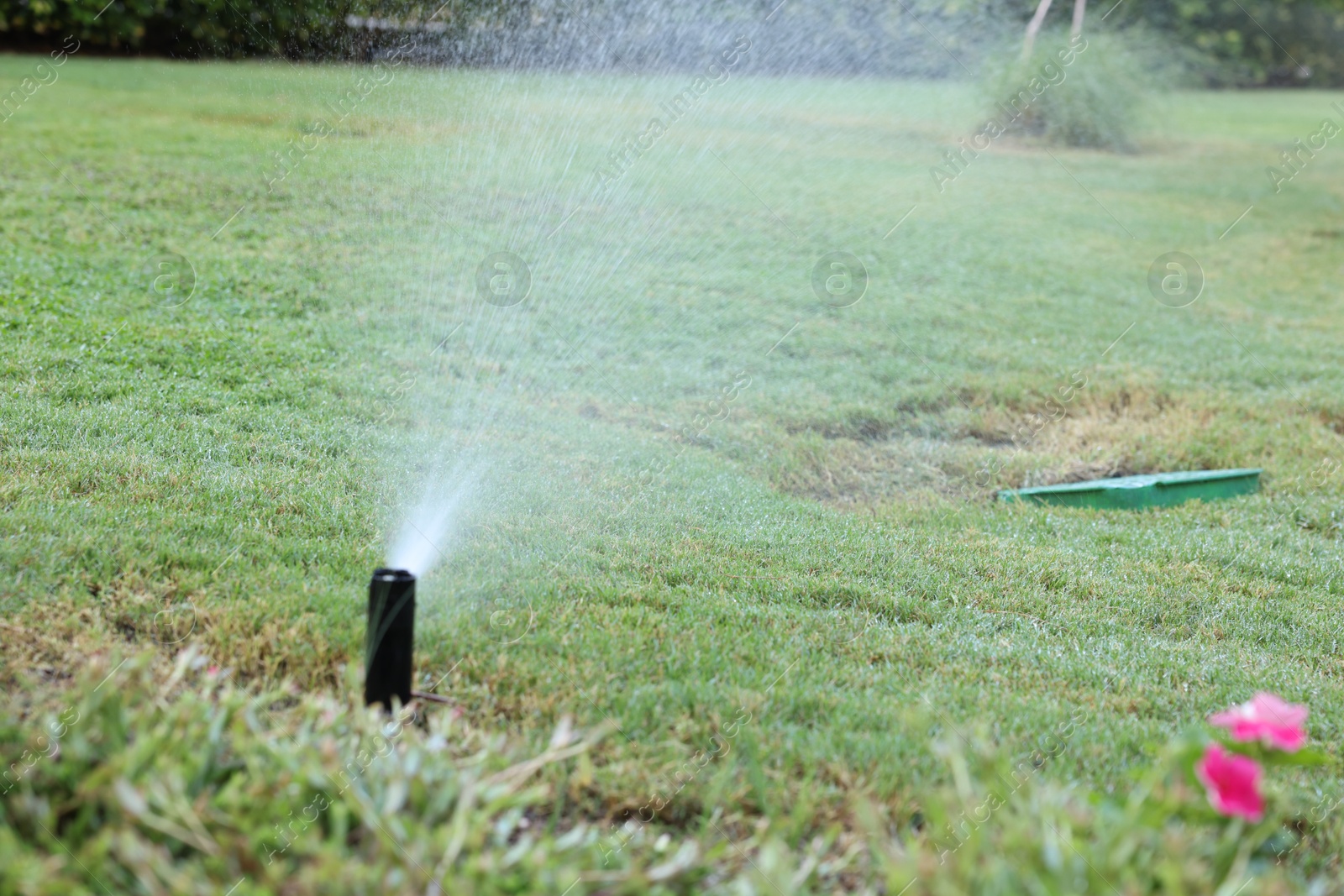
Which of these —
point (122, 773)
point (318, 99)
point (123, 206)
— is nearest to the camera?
point (122, 773)

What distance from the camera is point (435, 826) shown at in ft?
7.29

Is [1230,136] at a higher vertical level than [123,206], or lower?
lower

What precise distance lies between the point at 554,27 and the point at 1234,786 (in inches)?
332

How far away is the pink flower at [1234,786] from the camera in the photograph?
6.45 feet

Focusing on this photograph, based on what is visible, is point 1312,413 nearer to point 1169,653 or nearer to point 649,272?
A: point 1169,653

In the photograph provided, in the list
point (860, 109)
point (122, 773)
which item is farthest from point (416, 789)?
point (860, 109)

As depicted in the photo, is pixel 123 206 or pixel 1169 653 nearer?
pixel 1169 653

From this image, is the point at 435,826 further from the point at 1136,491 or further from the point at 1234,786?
the point at 1136,491

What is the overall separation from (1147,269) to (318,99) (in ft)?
23.5

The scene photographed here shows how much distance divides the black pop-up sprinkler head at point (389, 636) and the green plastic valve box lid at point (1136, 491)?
10.9 ft

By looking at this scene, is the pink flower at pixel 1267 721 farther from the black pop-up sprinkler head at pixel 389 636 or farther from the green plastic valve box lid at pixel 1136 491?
the green plastic valve box lid at pixel 1136 491

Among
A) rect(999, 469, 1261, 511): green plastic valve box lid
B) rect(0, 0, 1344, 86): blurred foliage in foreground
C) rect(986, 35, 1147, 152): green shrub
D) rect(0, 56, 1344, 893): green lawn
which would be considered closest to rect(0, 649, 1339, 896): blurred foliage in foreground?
rect(0, 56, 1344, 893): green lawn

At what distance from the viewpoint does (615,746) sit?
286 centimetres

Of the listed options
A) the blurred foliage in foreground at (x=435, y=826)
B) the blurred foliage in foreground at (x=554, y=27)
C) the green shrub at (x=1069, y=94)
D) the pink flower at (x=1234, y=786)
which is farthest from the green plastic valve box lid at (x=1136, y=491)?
the green shrub at (x=1069, y=94)
